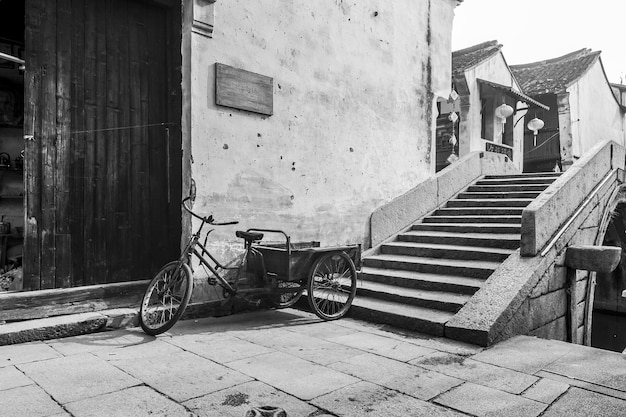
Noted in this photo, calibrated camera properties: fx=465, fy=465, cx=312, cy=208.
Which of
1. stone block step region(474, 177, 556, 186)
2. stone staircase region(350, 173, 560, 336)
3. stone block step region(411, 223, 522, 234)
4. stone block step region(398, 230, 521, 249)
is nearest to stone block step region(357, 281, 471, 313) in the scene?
stone staircase region(350, 173, 560, 336)

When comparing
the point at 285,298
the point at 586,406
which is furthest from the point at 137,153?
the point at 586,406

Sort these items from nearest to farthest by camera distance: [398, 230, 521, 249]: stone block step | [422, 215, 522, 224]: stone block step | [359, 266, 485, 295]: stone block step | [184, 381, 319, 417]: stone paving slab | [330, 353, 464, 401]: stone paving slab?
[184, 381, 319, 417]: stone paving slab < [330, 353, 464, 401]: stone paving slab < [359, 266, 485, 295]: stone block step < [398, 230, 521, 249]: stone block step < [422, 215, 522, 224]: stone block step

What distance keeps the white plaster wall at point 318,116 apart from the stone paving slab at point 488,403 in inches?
121

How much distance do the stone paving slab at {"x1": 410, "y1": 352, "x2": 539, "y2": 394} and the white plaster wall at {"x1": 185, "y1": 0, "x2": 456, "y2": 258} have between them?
103 inches

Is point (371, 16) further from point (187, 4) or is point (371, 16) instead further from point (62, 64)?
point (62, 64)

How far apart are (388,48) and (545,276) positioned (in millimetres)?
4377

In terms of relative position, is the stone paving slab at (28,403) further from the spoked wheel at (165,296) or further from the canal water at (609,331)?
the canal water at (609,331)

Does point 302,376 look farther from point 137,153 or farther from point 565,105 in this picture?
point 565,105

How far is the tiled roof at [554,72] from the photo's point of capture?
1966 centimetres

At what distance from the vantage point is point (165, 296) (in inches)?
177

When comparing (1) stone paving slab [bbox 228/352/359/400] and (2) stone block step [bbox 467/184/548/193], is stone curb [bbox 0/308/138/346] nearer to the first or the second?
(1) stone paving slab [bbox 228/352/359/400]

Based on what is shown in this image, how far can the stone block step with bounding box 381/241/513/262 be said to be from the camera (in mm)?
5977

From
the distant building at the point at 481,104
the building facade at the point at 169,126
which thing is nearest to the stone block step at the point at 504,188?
the building facade at the point at 169,126

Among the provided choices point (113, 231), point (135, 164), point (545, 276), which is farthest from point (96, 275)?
point (545, 276)
